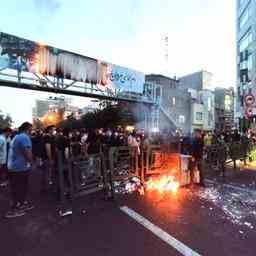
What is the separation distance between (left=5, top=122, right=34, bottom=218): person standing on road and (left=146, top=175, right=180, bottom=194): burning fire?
3.66 m

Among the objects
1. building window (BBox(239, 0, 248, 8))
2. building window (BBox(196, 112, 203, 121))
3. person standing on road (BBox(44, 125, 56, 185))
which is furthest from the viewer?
building window (BBox(196, 112, 203, 121))

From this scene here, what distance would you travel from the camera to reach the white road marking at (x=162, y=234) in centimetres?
416

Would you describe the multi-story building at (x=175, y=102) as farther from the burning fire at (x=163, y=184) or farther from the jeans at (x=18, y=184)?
the jeans at (x=18, y=184)

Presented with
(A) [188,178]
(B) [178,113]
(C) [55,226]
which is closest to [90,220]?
(C) [55,226]

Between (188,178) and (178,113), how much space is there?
3949 centimetres

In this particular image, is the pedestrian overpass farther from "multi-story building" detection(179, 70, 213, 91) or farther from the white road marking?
"multi-story building" detection(179, 70, 213, 91)

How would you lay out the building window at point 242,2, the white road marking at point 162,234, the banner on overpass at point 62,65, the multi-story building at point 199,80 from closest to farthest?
the white road marking at point 162,234
the banner on overpass at point 62,65
the building window at point 242,2
the multi-story building at point 199,80

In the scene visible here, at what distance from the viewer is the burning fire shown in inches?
331

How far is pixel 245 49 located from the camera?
121 feet

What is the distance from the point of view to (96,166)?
7004 mm

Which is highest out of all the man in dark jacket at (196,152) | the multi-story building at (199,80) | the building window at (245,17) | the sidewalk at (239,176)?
the building window at (245,17)

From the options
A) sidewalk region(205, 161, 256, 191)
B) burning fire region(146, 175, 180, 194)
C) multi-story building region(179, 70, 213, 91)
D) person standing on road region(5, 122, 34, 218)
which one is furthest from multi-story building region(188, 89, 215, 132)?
person standing on road region(5, 122, 34, 218)

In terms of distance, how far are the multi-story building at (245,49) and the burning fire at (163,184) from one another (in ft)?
79.1

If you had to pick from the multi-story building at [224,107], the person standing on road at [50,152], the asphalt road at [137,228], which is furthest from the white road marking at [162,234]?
the multi-story building at [224,107]
